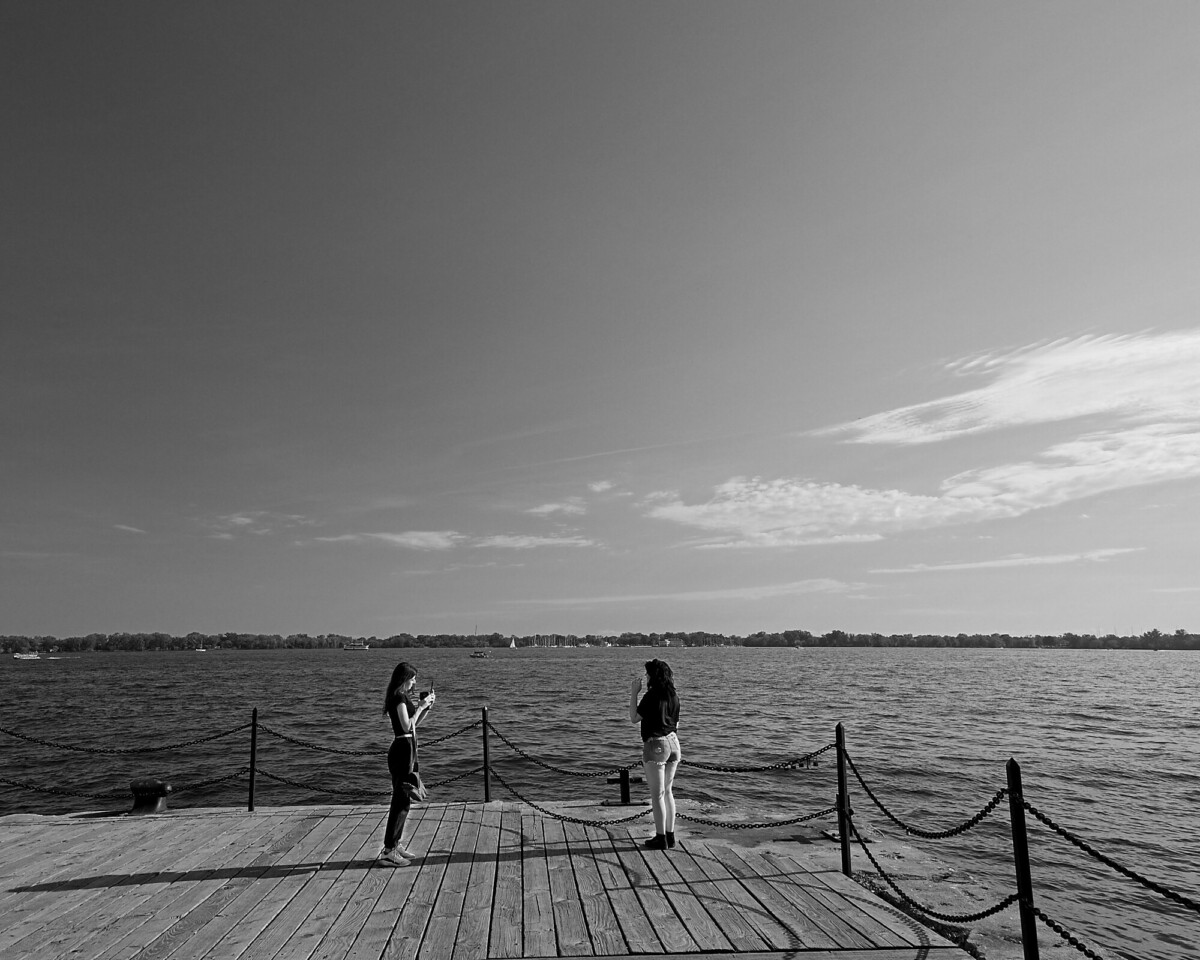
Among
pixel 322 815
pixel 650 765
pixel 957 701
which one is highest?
pixel 650 765

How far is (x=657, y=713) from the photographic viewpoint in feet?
26.4

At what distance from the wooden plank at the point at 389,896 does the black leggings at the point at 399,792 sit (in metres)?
0.32

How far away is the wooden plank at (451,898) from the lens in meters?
5.65

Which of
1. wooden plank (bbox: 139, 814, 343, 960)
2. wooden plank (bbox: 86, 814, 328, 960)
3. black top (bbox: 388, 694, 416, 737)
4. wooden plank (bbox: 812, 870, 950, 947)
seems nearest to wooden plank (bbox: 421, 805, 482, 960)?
black top (bbox: 388, 694, 416, 737)

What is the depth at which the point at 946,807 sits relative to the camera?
17.6 metres

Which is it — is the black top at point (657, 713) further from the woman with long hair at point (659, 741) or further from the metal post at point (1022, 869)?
the metal post at point (1022, 869)

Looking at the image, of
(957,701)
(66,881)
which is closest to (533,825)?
(66,881)

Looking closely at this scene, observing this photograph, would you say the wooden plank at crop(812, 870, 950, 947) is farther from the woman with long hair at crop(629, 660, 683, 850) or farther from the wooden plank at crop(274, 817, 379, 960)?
the wooden plank at crop(274, 817, 379, 960)

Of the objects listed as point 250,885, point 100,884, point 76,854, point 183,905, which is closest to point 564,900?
point 250,885

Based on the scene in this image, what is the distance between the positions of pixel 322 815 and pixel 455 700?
41564 mm

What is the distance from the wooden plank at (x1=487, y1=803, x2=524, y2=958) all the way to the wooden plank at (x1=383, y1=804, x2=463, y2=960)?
57 cm

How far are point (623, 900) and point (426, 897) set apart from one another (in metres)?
1.83

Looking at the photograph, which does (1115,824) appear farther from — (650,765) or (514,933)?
(514,933)

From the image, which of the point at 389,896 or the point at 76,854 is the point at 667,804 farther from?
the point at 76,854
